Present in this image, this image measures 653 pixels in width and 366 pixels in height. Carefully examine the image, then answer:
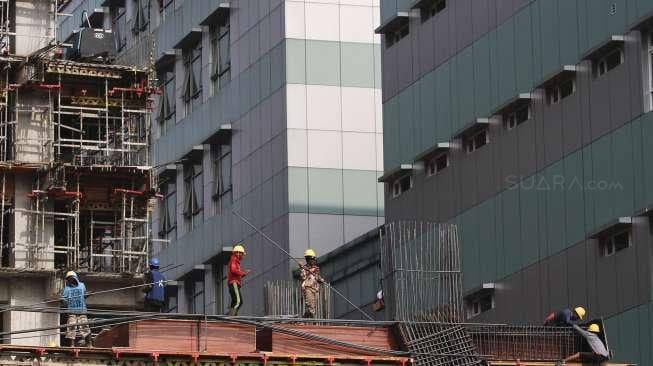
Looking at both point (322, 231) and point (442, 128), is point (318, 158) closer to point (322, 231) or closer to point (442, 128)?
point (322, 231)

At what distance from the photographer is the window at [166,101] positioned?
11506 cm

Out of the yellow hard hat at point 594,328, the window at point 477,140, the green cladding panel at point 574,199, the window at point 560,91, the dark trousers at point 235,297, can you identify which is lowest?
the yellow hard hat at point 594,328

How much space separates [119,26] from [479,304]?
50.6m

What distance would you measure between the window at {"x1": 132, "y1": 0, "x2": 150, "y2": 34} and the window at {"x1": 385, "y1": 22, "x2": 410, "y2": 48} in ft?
104

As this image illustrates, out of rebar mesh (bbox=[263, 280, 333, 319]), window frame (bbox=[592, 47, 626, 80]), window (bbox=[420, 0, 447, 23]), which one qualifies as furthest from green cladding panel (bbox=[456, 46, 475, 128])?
rebar mesh (bbox=[263, 280, 333, 319])

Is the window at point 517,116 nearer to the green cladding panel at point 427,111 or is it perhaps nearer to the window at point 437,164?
the window at point 437,164

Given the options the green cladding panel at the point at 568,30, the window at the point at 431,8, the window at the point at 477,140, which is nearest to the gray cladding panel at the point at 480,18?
the window at the point at 431,8

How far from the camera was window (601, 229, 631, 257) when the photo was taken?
Answer: 7006cm

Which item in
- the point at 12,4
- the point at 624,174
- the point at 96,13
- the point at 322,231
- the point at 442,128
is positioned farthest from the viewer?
the point at 96,13

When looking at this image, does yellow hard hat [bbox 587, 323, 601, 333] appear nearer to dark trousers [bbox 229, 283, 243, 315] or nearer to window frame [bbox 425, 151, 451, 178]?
dark trousers [bbox 229, 283, 243, 315]

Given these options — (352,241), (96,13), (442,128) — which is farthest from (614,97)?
(96,13)

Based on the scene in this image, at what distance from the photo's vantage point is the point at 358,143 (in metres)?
102

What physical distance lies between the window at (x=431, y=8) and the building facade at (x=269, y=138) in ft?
51.9

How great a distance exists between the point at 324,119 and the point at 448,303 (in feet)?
148
